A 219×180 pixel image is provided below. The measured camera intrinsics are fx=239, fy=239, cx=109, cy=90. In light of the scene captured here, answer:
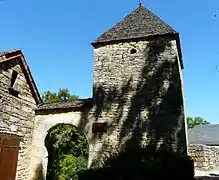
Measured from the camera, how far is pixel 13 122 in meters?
9.08

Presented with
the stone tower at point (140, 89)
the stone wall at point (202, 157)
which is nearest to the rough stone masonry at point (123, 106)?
the stone tower at point (140, 89)

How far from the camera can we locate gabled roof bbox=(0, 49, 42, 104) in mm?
8866

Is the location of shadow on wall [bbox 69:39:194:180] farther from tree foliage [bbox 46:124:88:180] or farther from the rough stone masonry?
tree foliage [bbox 46:124:88:180]

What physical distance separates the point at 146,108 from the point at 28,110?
4.95 meters

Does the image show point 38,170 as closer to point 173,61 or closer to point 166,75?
point 166,75

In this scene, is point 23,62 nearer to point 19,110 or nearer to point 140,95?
point 19,110

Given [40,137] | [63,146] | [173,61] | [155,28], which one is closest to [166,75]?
[173,61]

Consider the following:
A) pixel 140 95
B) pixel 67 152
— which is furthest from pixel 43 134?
pixel 67 152

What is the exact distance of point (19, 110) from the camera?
9.52 m

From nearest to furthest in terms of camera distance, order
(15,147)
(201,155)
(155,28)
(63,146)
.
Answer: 1. (15,147)
2. (155,28)
3. (201,155)
4. (63,146)

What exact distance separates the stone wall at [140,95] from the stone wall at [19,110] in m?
2.84

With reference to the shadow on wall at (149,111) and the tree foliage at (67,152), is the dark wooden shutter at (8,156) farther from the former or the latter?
the tree foliage at (67,152)

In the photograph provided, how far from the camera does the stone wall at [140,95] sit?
9.09 m

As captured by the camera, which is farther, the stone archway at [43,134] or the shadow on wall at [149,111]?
the stone archway at [43,134]
